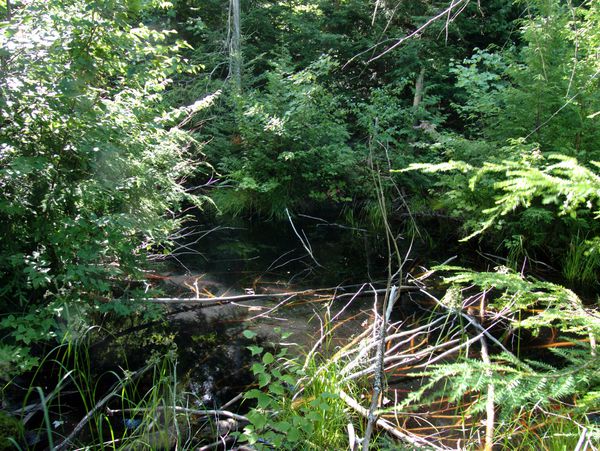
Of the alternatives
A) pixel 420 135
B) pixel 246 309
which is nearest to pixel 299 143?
pixel 420 135

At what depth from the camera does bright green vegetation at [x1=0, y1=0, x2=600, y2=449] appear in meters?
2.13

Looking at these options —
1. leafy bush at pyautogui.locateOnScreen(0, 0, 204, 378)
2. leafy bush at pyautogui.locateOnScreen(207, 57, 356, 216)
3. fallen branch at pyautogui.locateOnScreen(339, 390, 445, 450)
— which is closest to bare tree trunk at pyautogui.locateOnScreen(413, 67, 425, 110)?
leafy bush at pyautogui.locateOnScreen(207, 57, 356, 216)

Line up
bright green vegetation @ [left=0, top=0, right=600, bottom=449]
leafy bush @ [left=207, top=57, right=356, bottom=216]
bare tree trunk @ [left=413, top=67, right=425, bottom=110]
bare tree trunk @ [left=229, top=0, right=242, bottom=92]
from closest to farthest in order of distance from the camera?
1. bright green vegetation @ [left=0, top=0, right=600, bottom=449]
2. leafy bush @ [left=207, top=57, right=356, bottom=216]
3. bare tree trunk @ [left=413, top=67, right=425, bottom=110]
4. bare tree trunk @ [left=229, top=0, right=242, bottom=92]

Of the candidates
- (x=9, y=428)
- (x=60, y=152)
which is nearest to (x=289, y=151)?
(x=60, y=152)

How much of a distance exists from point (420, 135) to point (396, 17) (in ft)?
10.1

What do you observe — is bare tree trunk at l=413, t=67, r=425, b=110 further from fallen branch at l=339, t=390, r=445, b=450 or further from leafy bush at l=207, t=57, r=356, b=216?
fallen branch at l=339, t=390, r=445, b=450

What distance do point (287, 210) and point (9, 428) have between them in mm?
2844

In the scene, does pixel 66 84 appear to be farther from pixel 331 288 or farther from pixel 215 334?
pixel 331 288

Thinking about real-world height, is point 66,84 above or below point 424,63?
below

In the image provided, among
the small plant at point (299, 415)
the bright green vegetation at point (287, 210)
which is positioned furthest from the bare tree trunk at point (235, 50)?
the small plant at point (299, 415)

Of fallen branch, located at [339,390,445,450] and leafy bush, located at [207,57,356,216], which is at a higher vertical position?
leafy bush, located at [207,57,356,216]

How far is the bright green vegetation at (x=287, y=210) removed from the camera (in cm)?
213

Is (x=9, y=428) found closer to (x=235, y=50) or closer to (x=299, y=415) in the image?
(x=299, y=415)

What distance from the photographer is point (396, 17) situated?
32.4 feet
